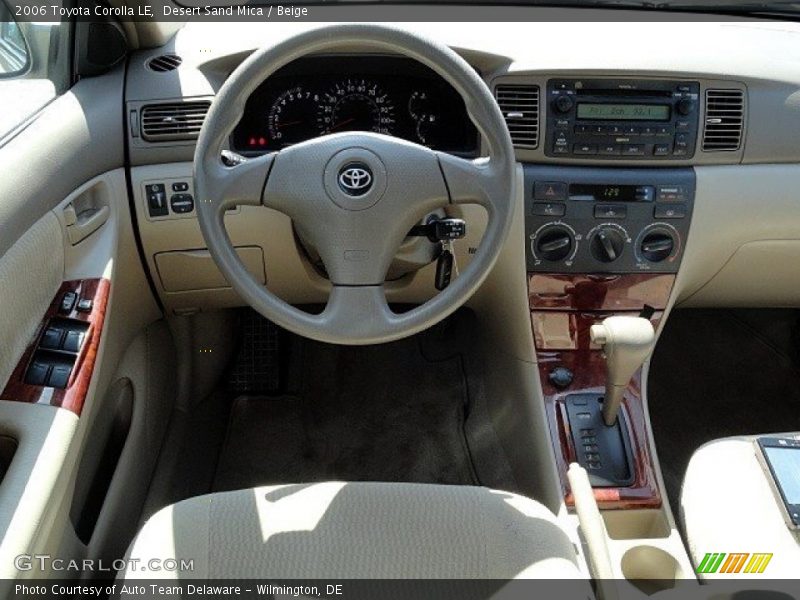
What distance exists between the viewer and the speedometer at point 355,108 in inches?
67.8

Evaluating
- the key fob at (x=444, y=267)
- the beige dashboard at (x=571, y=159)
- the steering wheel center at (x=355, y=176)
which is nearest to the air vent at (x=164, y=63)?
the beige dashboard at (x=571, y=159)

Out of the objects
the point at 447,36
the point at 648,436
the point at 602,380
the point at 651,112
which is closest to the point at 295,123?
the point at 447,36

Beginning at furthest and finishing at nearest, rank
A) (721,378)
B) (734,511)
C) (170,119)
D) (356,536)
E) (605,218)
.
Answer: (721,378) → (605,218) → (170,119) → (734,511) → (356,536)

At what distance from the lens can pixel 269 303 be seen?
4.48 feet

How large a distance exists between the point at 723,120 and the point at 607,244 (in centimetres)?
34

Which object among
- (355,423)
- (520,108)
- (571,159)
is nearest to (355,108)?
(520,108)

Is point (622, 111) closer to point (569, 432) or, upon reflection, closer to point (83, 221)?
point (569, 432)

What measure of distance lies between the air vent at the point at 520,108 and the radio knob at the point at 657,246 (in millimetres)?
334

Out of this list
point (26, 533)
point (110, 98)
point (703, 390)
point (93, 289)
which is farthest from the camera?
point (703, 390)

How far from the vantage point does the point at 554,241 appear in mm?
1829

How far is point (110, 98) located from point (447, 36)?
680 millimetres

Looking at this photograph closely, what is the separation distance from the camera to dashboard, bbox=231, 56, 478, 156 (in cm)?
172

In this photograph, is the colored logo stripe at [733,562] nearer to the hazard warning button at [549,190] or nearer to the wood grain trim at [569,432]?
the wood grain trim at [569,432]

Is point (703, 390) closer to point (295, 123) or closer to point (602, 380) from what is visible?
point (602, 380)
